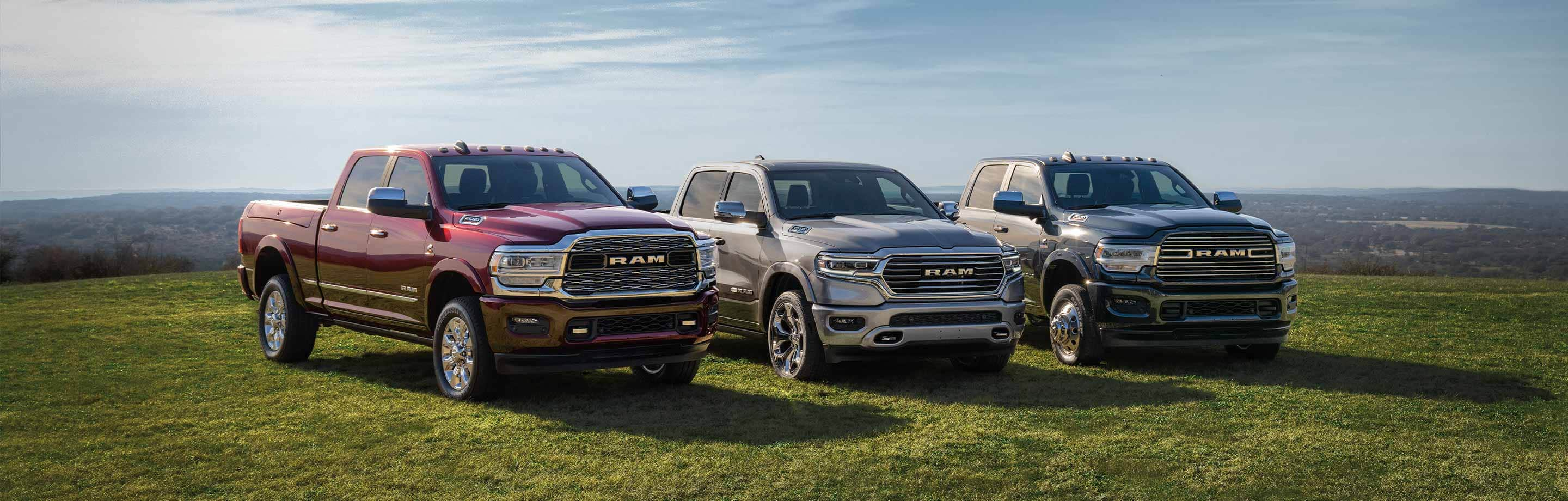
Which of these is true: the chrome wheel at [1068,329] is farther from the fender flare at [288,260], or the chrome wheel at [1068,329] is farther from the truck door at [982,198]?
the fender flare at [288,260]

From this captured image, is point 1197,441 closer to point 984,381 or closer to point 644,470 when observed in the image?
point 984,381

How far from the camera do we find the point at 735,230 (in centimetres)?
1157

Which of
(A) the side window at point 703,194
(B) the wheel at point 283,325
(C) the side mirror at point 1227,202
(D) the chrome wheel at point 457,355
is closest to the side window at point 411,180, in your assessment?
(D) the chrome wheel at point 457,355

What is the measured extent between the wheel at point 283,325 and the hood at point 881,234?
15.2ft

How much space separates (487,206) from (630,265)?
1603 mm

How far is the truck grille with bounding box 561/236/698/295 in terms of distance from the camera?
9.11 meters

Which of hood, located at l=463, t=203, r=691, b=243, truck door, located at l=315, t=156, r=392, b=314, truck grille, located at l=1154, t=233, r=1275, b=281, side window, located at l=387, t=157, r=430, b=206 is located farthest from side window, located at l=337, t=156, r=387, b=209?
truck grille, located at l=1154, t=233, r=1275, b=281

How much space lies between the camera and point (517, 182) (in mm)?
10508

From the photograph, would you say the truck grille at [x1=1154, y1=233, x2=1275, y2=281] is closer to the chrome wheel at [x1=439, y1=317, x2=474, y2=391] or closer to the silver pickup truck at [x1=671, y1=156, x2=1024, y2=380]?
the silver pickup truck at [x1=671, y1=156, x2=1024, y2=380]

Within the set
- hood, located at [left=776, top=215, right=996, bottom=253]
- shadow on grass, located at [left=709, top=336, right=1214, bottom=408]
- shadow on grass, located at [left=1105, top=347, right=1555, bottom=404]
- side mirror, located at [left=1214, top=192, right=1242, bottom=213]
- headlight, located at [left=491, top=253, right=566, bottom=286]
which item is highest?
side mirror, located at [left=1214, top=192, right=1242, bottom=213]

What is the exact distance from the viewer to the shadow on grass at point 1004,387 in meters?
9.66

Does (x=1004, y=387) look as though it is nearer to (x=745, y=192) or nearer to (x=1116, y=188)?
(x=745, y=192)

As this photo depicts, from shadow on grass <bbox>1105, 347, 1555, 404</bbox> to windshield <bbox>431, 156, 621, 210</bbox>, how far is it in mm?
5120

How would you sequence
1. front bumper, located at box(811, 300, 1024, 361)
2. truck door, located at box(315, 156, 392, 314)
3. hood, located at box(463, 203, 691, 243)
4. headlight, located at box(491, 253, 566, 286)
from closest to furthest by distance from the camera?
headlight, located at box(491, 253, 566, 286) < hood, located at box(463, 203, 691, 243) < front bumper, located at box(811, 300, 1024, 361) < truck door, located at box(315, 156, 392, 314)
